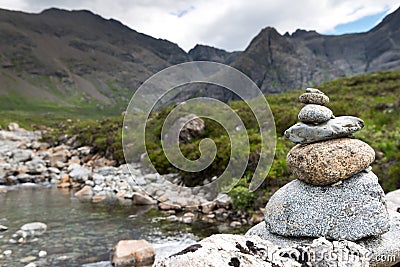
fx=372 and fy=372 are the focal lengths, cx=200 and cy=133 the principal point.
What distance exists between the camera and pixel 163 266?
14.0 feet

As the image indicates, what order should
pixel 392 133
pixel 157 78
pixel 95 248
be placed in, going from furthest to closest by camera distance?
pixel 392 133 → pixel 157 78 → pixel 95 248

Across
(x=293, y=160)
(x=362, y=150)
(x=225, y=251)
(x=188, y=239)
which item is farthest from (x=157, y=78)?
(x=225, y=251)

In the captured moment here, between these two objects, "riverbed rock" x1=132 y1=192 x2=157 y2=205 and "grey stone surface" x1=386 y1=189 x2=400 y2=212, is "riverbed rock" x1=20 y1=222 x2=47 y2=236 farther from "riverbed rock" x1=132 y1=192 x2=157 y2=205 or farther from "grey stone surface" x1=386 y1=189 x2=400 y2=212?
"grey stone surface" x1=386 y1=189 x2=400 y2=212

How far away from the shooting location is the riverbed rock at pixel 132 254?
458 inches

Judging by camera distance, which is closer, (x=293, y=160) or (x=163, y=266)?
(x=163, y=266)

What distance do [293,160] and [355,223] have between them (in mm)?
1876

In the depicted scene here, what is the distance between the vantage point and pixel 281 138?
24.6 m

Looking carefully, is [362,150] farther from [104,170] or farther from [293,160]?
[104,170]

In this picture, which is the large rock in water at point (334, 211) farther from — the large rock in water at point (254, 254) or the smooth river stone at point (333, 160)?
the large rock in water at point (254, 254)

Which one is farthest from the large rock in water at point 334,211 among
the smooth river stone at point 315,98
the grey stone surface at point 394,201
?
the grey stone surface at point 394,201
